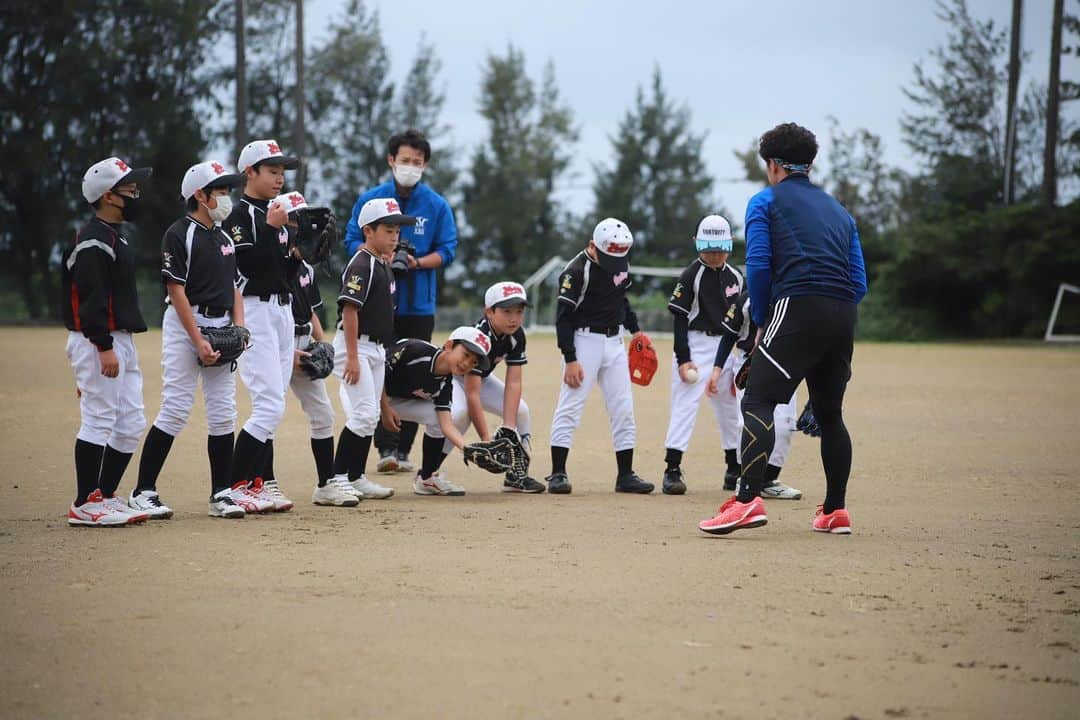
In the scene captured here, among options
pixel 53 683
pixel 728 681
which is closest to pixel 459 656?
pixel 728 681

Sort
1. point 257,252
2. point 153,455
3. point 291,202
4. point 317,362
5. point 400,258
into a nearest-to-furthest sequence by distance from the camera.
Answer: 1. point 153,455
2. point 257,252
3. point 291,202
4. point 317,362
5. point 400,258

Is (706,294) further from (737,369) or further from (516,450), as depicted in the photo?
(516,450)

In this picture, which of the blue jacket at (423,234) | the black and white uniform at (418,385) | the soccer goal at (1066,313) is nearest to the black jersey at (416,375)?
the black and white uniform at (418,385)

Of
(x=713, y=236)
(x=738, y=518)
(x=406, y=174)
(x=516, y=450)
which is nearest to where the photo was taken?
(x=738, y=518)

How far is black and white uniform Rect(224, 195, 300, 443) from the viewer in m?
8.05

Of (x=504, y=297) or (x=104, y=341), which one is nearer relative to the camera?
(x=104, y=341)

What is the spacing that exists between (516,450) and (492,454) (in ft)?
0.99

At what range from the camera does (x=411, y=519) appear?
800 centimetres

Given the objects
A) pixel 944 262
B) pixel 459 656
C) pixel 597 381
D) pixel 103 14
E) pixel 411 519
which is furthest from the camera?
pixel 103 14

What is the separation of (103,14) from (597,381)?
46.6 meters

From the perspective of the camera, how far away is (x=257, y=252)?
26.6ft

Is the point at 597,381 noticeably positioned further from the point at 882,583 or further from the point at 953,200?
the point at 953,200

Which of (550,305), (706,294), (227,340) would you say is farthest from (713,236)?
(550,305)

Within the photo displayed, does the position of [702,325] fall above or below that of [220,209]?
below
